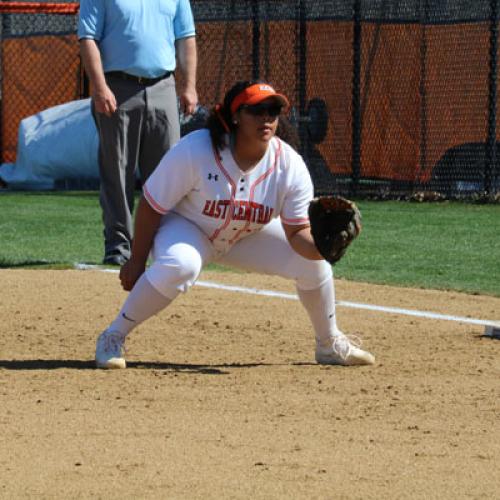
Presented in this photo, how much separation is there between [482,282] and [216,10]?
27.8 ft

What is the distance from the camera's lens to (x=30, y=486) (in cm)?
368

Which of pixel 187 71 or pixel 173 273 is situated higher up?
pixel 187 71

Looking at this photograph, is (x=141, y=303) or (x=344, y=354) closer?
(x=141, y=303)

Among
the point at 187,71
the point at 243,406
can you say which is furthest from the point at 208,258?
the point at 187,71

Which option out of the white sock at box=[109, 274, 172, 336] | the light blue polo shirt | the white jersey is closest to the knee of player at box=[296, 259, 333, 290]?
the white jersey

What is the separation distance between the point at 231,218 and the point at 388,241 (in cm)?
519

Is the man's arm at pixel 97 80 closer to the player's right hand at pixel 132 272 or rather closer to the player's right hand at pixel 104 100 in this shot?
the player's right hand at pixel 104 100

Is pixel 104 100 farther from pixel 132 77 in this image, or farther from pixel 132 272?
pixel 132 272

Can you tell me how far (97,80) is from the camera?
26.8ft

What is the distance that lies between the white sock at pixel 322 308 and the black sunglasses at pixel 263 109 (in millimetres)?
841

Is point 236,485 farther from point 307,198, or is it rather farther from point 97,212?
point 97,212

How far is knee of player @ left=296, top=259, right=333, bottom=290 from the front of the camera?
5551mm

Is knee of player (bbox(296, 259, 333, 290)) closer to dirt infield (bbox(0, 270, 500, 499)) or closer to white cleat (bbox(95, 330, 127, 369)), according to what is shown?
dirt infield (bbox(0, 270, 500, 499))

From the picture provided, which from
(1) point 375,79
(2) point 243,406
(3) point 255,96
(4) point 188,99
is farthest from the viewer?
(1) point 375,79
